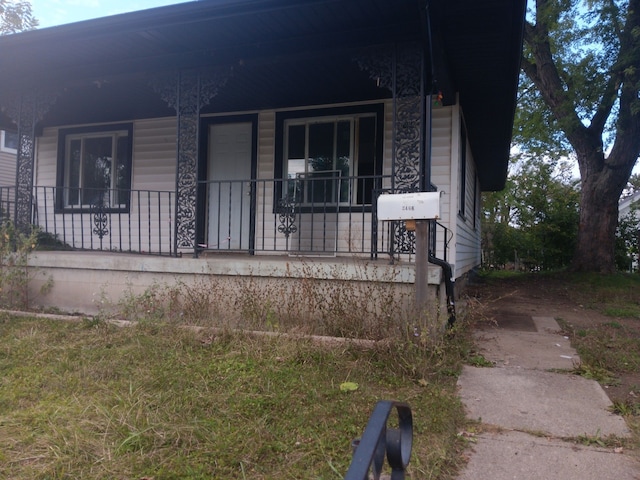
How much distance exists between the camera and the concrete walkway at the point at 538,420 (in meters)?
2.51

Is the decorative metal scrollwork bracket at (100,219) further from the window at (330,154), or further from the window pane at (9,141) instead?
the window pane at (9,141)

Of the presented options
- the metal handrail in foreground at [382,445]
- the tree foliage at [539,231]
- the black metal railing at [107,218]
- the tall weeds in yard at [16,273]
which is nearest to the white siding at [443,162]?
the black metal railing at [107,218]

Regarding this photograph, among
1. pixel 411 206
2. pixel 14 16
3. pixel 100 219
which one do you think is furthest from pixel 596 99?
pixel 14 16

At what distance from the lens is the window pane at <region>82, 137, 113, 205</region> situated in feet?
28.5

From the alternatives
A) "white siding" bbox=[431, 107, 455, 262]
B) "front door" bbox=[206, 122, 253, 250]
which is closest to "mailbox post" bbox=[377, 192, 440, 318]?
"white siding" bbox=[431, 107, 455, 262]

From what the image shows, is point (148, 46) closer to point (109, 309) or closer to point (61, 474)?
point (109, 309)

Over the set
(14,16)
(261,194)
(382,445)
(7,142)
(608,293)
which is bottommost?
(608,293)

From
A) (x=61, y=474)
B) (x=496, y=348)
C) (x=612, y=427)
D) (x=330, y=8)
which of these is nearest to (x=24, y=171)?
A: (x=330, y=8)

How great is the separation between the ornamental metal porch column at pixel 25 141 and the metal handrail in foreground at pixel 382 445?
282 inches

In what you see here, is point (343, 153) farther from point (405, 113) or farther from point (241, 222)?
point (405, 113)

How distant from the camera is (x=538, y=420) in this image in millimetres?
3109

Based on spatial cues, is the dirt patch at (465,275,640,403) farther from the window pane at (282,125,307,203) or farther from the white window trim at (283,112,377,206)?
the window pane at (282,125,307,203)

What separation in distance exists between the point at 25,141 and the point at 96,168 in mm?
1592

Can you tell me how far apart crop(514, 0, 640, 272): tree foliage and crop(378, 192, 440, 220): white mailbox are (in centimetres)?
881
